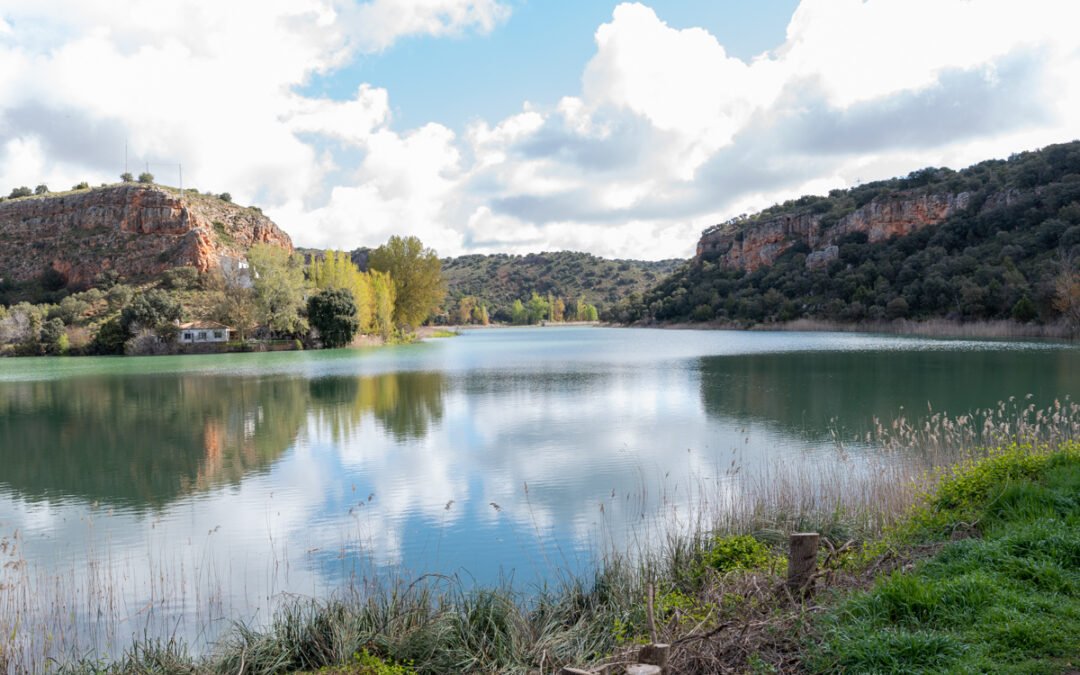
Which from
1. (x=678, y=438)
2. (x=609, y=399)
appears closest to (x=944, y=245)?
(x=609, y=399)

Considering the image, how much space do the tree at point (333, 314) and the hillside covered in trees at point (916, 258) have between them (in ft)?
154

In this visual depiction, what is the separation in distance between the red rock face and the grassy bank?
7662cm

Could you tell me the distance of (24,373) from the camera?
38.5 m

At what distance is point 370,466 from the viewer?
43.9 ft

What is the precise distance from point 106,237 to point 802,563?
9281 cm

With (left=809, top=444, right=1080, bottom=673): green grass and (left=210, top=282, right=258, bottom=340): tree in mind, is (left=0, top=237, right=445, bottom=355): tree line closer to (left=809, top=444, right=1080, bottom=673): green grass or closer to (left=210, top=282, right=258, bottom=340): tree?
(left=210, top=282, right=258, bottom=340): tree

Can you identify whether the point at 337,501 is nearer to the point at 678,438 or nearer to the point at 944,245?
the point at 678,438

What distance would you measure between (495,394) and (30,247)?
82002 mm

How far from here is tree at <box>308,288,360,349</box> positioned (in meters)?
58.2

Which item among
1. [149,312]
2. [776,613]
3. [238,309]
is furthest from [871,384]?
[149,312]

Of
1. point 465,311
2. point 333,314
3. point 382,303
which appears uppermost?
point 465,311

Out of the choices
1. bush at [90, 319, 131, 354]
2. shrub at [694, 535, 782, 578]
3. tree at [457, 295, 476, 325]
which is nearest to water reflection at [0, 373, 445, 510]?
shrub at [694, 535, 782, 578]

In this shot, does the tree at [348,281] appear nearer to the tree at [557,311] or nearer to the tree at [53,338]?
the tree at [53,338]

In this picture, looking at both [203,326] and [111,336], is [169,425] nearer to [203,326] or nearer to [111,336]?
[111,336]
